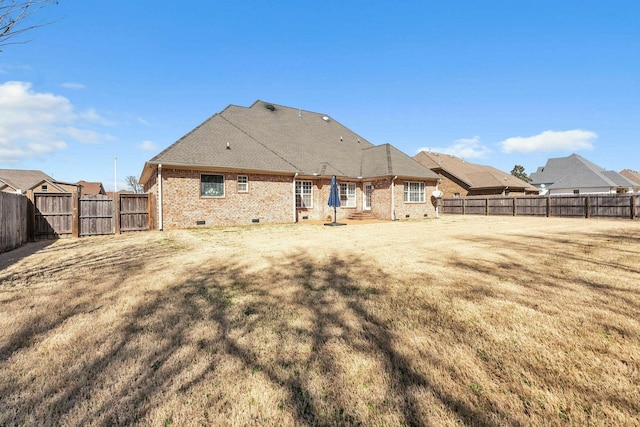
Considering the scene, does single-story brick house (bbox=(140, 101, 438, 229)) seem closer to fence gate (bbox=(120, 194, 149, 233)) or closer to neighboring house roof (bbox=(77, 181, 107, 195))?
fence gate (bbox=(120, 194, 149, 233))

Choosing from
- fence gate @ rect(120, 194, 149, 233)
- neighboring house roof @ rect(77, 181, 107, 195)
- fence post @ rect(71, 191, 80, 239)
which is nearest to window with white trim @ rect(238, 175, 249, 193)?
fence gate @ rect(120, 194, 149, 233)

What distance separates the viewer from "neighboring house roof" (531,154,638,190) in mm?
38156

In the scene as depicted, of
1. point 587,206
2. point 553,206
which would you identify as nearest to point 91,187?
point 553,206

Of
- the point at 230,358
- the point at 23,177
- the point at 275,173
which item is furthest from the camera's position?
the point at 23,177

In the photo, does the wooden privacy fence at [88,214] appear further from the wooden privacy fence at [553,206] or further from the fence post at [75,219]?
the wooden privacy fence at [553,206]

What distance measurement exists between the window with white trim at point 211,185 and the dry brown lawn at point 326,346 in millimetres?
9475

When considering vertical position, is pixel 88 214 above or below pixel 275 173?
below

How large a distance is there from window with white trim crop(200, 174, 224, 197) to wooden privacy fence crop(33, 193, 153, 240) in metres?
2.44

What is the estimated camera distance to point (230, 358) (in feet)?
8.29

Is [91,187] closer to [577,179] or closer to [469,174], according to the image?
[469,174]

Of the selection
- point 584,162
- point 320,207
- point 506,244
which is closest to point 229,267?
point 506,244

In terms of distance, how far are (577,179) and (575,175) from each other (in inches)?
37.2

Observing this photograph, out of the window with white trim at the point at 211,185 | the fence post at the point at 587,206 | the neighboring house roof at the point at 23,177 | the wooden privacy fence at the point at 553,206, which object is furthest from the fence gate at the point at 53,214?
the neighboring house roof at the point at 23,177

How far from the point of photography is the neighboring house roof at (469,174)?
29.7 metres
